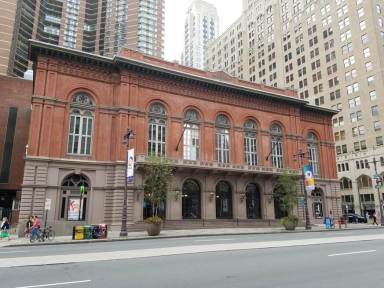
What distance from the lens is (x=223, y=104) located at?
39719 millimetres

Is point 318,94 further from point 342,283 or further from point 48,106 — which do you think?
point 342,283

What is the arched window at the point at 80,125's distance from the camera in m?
31.9

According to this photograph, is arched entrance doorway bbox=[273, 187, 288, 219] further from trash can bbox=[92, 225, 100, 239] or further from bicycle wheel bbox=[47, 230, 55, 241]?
bicycle wheel bbox=[47, 230, 55, 241]

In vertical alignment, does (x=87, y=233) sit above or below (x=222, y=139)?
below

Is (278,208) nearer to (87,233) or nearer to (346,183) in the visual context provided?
(87,233)

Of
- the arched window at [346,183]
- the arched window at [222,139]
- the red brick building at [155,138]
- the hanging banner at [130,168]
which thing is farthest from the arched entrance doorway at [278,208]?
the arched window at [346,183]

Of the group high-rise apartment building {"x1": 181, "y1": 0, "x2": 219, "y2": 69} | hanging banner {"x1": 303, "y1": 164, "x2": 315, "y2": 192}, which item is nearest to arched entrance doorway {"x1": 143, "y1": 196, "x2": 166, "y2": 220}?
hanging banner {"x1": 303, "y1": 164, "x2": 315, "y2": 192}

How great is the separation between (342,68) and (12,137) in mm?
65566

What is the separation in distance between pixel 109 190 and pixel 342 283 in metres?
26.7

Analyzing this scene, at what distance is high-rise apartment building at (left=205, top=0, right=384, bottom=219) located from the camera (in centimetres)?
6338

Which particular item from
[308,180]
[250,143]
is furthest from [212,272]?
[250,143]

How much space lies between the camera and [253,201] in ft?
128

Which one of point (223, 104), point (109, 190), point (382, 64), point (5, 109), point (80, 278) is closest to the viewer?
point (80, 278)

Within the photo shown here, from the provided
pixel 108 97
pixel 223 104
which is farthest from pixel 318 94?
pixel 108 97
